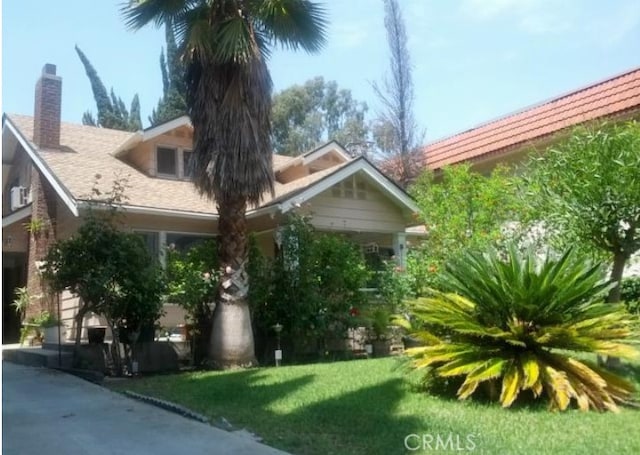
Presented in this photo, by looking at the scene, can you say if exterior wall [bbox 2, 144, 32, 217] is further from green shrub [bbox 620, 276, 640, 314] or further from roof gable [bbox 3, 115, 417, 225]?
green shrub [bbox 620, 276, 640, 314]

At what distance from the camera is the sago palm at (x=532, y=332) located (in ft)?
22.7

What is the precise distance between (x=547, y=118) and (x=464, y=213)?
21.4ft

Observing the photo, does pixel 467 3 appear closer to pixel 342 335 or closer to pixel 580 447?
pixel 342 335

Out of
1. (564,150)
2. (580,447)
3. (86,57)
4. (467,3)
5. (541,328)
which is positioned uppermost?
(86,57)

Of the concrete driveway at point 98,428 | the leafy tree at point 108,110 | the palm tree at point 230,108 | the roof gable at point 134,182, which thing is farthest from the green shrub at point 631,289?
the leafy tree at point 108,110

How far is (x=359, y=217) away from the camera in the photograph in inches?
664

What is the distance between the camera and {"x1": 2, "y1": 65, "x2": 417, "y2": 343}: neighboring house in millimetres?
15023

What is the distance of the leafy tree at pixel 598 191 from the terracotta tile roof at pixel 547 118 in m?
6.25

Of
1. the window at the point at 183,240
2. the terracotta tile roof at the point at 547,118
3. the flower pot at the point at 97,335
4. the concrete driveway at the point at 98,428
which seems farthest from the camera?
the window at the point at 183,240

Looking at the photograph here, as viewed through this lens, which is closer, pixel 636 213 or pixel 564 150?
pixel 636 213

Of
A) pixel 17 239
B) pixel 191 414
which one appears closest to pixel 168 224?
pixel 17 239

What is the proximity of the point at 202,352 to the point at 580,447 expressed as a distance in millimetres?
8251

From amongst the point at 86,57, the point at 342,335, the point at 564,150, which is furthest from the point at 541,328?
the point at 86,57

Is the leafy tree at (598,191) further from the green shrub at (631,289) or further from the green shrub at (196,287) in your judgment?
the green shrub at (196,287)
